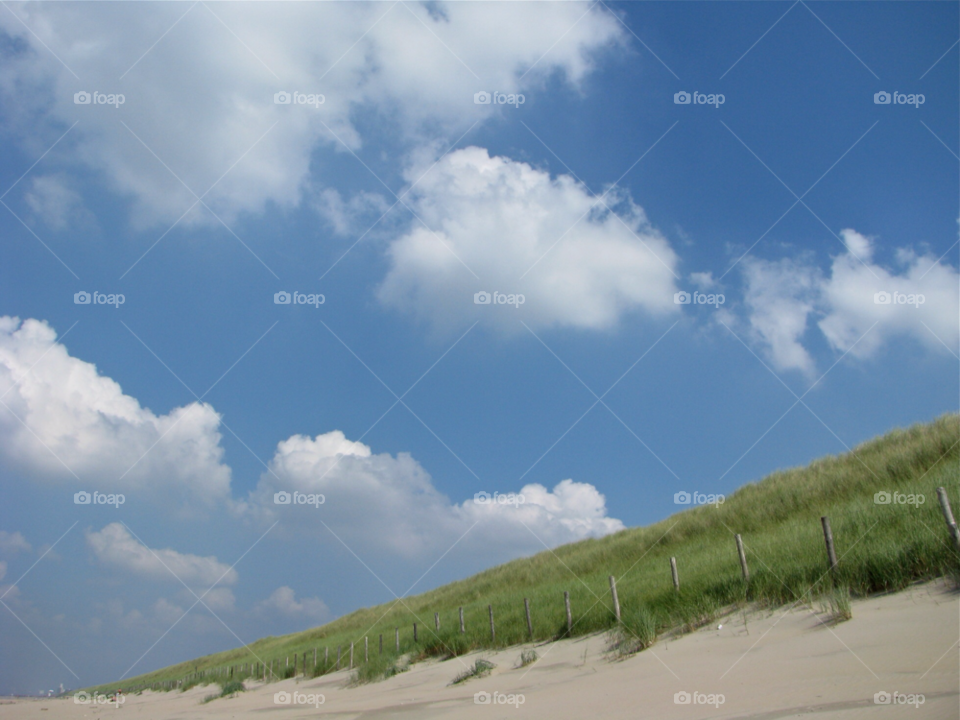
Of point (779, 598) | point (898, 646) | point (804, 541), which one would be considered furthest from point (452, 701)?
point (804, 541)

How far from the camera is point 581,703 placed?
7.14 m

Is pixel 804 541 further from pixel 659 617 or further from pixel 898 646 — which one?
pixel 898 646

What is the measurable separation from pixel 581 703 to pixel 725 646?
2687 millimetres
